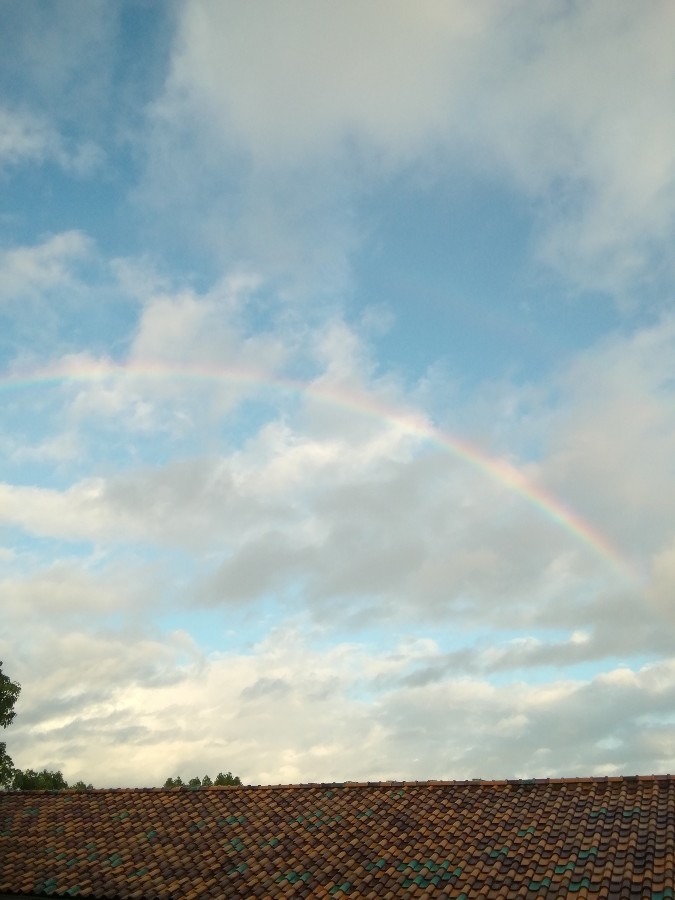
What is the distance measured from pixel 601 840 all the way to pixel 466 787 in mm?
4972

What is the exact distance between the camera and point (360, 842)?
1686 cm

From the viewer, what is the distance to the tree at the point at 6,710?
33.2 m

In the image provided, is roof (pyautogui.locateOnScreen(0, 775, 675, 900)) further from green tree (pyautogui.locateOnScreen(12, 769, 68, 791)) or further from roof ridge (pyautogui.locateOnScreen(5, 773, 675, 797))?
green tree (pyautogui.locateOnScreen(12, 769, 68, 791))

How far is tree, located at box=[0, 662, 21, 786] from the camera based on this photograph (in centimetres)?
3325

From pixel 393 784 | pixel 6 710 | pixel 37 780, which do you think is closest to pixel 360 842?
pixel 393 784

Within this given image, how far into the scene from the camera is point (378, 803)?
19.2m

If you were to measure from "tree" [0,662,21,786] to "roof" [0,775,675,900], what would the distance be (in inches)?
498

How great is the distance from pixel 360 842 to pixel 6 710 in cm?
2270

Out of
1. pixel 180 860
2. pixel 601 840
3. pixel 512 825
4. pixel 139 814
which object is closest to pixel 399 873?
pixel 512 825

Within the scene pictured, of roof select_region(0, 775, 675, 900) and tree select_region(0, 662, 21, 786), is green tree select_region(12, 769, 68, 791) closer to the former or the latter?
tree select_region(0, 662, 21, 786)

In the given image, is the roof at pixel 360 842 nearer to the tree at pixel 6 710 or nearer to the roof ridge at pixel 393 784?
the roof ridge at pixel 393 784

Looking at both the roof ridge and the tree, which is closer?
the roof ridge

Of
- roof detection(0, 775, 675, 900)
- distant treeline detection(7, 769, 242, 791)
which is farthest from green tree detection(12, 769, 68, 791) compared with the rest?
roof detection(0, 775, 675, 900)

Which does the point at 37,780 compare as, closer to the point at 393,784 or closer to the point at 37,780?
the point at 37,780
